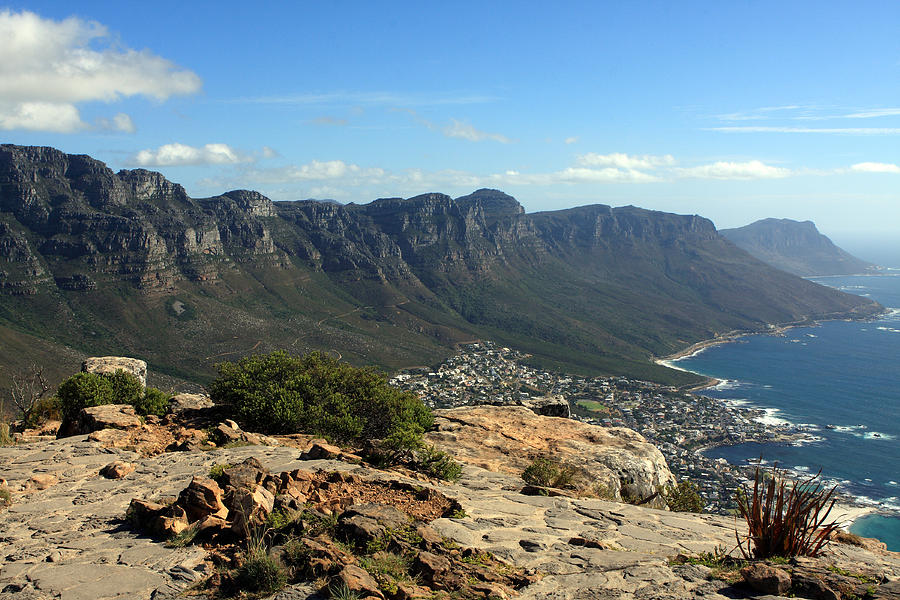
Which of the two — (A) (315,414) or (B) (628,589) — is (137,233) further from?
(B) (628,589)

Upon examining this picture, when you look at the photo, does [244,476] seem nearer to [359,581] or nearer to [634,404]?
[359,581]

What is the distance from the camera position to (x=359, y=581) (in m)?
7.77

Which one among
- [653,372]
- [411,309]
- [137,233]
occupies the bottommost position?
[653,372]

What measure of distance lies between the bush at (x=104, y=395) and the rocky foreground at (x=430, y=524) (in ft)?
13.5

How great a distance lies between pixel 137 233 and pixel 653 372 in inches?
5297

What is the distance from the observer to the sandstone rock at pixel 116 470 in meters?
13.5

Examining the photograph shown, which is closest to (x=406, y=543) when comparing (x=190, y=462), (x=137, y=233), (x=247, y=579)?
(x=247, y=579)

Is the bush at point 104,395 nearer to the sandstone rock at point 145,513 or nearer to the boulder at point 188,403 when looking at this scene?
the boulder at point 188,403

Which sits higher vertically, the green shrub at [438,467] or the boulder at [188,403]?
the green shrub at [438,467]

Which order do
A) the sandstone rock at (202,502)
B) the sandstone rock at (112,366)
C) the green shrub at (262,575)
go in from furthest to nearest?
the sandstone rock at (112,366) → the sandstone rock at (202,502) → the green shrub at (262,575)

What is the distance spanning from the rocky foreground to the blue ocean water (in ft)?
168

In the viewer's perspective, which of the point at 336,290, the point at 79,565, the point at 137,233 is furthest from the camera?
the point at 336,290

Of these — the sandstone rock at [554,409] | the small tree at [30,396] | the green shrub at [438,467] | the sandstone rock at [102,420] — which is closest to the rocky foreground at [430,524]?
the green shrub at [438,467]

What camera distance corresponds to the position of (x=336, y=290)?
179m
